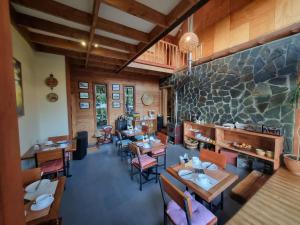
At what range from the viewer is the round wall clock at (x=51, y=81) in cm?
330

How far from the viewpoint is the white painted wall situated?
2633 mm

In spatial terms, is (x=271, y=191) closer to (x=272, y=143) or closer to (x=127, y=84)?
(x=272, y=143)

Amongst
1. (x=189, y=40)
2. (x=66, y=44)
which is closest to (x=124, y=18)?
(x=189, y=40)

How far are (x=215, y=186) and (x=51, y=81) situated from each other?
396 centimetres

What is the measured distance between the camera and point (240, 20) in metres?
3.58

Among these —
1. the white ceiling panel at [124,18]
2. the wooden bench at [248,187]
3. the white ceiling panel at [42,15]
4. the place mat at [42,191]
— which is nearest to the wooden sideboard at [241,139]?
the wooden bench at [248,187]

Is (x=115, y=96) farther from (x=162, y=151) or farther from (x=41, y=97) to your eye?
(x=162, y=151)

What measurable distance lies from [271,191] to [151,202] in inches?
66.7

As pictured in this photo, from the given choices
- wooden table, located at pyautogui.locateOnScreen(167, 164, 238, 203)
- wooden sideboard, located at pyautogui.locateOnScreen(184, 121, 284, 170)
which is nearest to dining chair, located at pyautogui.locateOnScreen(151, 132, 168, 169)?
wooden table, located at pyautogui.locateOnScreen(167, 164, 238, 203)

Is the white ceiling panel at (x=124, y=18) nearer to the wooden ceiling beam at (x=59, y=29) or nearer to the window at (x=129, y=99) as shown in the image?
the wooden ceiling beam at (x=59, y=29)

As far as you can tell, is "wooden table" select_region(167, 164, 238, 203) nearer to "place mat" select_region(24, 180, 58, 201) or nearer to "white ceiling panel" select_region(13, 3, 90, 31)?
"place mat" select_region(24, 180, 58, 201)

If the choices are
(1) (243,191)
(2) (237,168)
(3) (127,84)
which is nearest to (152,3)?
(1) (243,191)

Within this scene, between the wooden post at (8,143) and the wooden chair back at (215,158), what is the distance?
2.12m

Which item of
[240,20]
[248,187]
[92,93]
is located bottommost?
[248,187]
